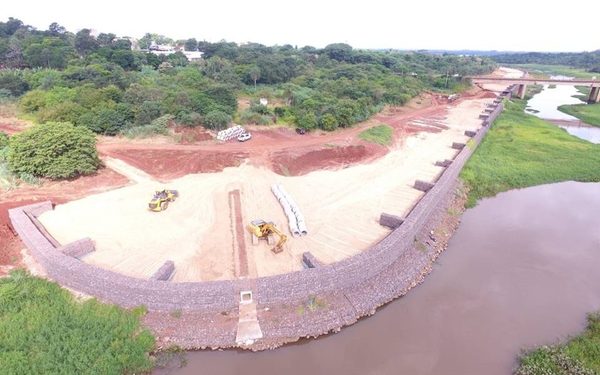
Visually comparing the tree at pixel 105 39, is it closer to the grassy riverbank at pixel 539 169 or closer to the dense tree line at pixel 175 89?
the dense tree line at pixel 175 89

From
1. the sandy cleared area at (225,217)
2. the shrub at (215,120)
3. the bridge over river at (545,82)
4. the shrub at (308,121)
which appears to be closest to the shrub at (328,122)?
the shrub at (308,121)

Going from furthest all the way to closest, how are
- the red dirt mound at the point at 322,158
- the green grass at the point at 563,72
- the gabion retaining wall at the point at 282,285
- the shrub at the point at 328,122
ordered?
the green grass at the point at 563,72
the shrub at the point at 328,122
the red dirt mound at the point at 322,158
the gabion retaining wall at the point at 282,285

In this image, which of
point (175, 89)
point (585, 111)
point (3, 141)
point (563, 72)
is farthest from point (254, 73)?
point (563, 72)

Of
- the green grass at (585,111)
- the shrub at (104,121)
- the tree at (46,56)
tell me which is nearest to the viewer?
the shrub at (104,121)

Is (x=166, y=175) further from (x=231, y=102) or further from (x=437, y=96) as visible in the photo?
(x=437, y=96)

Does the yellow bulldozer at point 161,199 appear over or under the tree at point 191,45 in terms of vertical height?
under

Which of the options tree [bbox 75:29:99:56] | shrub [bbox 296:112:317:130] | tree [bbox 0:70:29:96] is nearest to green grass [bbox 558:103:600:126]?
shrub [bbox 296:112:317:130]

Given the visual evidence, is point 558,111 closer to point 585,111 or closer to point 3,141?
point 585,111
